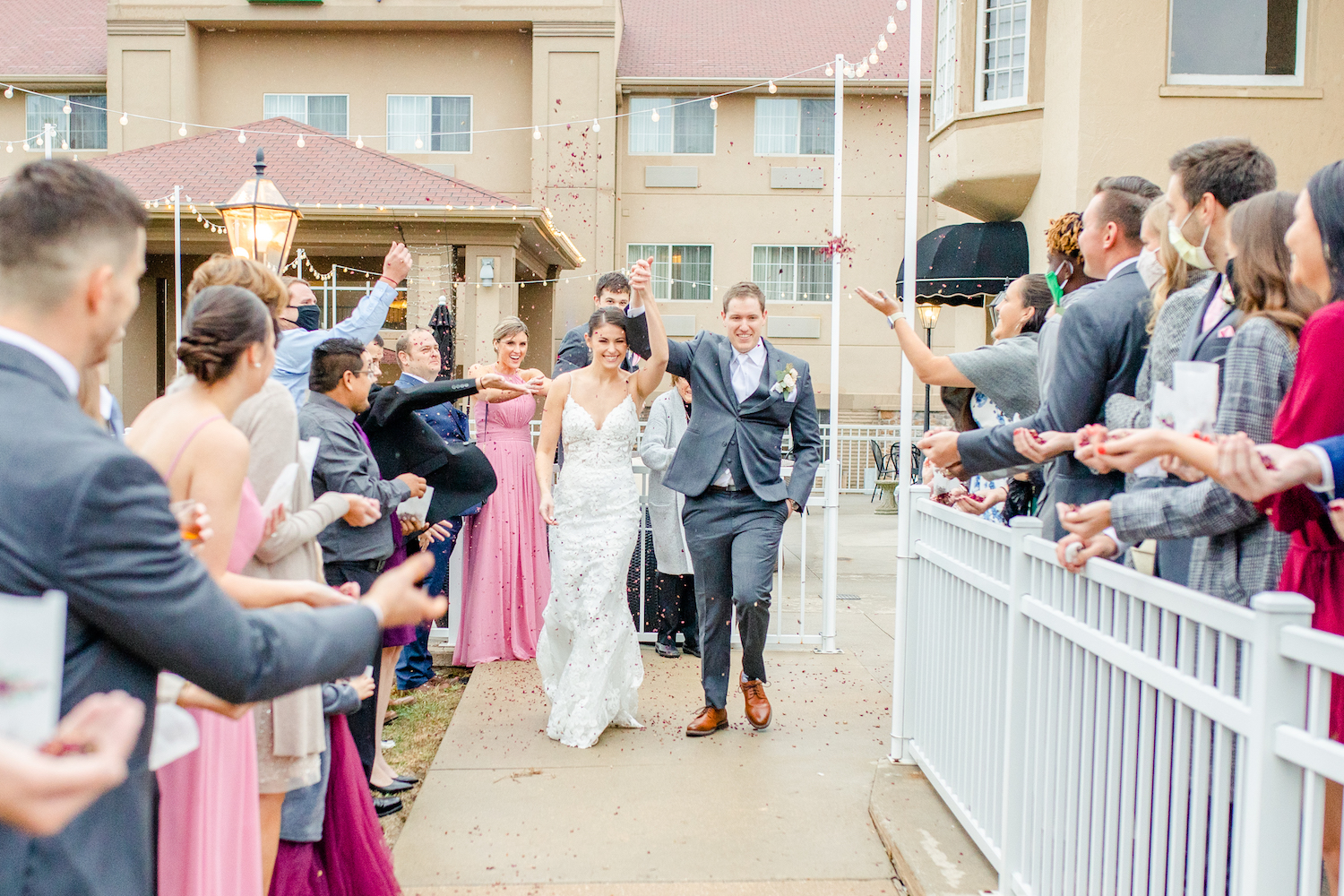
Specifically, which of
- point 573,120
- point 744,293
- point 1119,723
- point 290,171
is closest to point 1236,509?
point 1119,723

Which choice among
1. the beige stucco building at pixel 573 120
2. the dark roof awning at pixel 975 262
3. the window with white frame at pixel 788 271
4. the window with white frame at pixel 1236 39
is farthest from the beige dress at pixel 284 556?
the window with white frame at pixel 788 271

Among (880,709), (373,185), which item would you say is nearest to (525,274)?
(373,185)

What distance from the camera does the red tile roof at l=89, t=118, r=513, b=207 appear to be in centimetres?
1631

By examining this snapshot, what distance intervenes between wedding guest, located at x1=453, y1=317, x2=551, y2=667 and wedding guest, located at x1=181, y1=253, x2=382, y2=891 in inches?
128

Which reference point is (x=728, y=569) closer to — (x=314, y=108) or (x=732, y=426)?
(x=732, y=426)

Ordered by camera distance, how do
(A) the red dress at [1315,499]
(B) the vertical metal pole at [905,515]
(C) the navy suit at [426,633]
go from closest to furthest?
(A) the red dress at [1315,499] < (B) the vertical metal pole at [905,515] < (C) the navy suit at [426,633]

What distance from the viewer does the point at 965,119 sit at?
12695 mm

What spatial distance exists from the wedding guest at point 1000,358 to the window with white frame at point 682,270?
17.9 meters

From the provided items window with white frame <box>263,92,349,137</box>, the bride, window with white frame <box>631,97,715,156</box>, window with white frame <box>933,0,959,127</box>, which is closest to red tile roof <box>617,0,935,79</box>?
window with white frame <box>631,97,715,156</box>

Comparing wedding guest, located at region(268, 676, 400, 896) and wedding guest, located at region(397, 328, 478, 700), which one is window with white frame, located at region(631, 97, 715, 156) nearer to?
wedding guest, located at region(397, 328, 478, 700)

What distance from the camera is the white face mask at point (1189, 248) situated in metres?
2.84

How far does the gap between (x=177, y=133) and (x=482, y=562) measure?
1870 cm

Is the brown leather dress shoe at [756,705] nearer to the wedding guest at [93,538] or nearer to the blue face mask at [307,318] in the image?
the blue face mask at [307,318]

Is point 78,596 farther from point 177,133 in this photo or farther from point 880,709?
point 177,133
